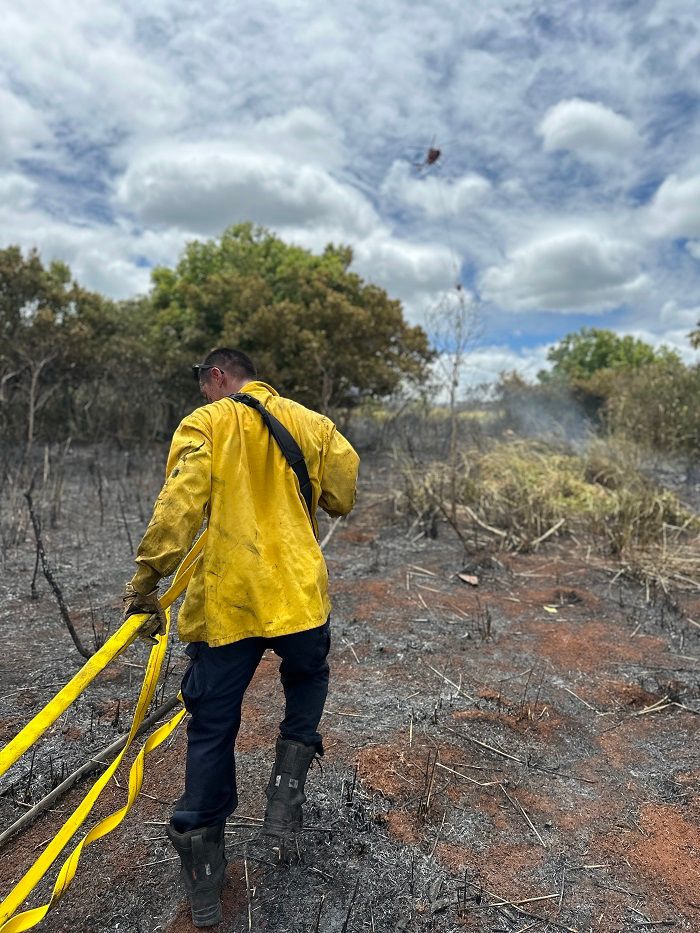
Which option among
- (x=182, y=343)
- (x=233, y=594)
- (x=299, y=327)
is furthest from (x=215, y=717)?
(x=182, y=343)

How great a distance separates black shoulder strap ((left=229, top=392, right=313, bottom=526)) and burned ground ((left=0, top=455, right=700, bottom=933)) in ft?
4.26

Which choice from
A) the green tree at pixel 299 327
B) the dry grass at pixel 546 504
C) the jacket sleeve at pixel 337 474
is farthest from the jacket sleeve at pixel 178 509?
the green tree at pixel 299 327

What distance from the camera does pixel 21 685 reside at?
3266mm

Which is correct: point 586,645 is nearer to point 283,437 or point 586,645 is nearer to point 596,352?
point 283,437

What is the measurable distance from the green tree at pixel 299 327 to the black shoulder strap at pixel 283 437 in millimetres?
7811

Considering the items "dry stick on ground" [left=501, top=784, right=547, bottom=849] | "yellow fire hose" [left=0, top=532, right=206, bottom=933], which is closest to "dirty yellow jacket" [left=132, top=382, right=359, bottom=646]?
"yellow fire hose" [left=0, top=532, right=206, bottom=933]

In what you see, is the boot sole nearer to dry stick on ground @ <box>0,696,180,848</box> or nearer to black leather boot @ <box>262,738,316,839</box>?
black leather boot @ <box>262,738,316,839</box>

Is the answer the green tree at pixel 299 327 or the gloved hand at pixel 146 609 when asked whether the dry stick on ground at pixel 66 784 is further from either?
the green tree at pixel 299 327

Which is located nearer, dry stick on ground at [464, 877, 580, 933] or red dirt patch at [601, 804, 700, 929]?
dry stick on ground at [464, 877, 580, 933]

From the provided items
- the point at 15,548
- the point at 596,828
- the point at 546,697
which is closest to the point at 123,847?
the point at 596,828

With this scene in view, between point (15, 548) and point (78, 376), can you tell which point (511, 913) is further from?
point (78, 376)

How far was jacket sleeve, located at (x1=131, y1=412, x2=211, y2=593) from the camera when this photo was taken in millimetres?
1737

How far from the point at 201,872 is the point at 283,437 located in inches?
52.9

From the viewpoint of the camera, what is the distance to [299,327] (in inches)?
428
